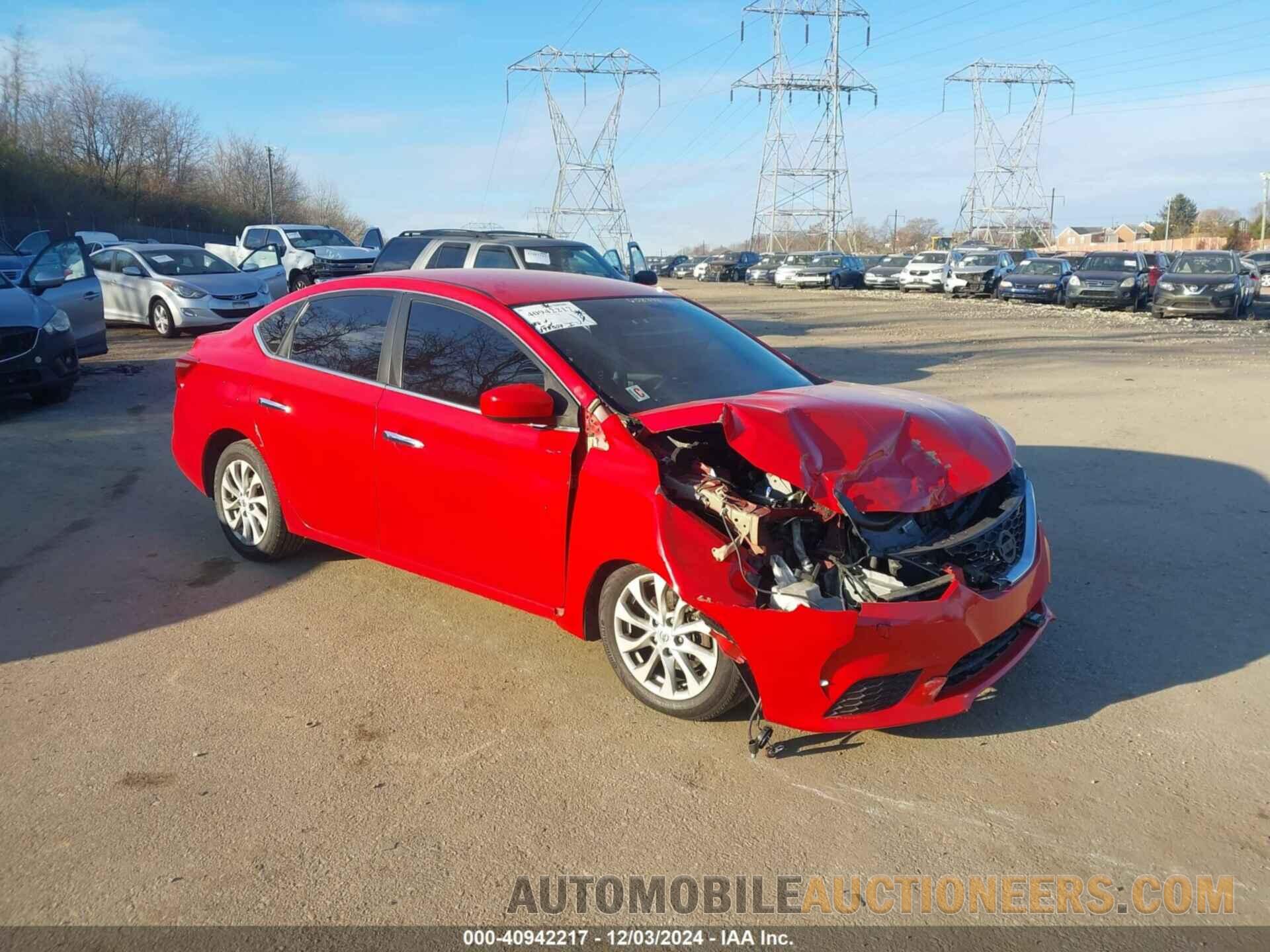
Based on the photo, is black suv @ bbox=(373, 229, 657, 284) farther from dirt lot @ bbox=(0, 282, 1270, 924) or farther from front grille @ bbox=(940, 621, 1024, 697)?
front grille @ bbox=(940, 621, 1024, 697)

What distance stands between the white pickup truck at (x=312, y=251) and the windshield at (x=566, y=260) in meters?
10.4

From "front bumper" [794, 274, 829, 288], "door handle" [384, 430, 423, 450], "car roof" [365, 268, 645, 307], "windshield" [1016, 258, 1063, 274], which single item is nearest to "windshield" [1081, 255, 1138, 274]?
"windshield" [1016, 258, 1063, 274]

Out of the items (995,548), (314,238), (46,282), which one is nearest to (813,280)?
(314,238)

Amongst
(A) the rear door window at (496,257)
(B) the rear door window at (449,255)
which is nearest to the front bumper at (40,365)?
(B) the rear door window at (449,255)

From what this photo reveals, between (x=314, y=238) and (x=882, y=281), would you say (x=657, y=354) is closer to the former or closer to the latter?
(x=314, y=238)

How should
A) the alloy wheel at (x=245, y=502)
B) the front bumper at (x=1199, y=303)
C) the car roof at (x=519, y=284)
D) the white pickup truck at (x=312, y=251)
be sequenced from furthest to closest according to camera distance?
the front bumper at (x=1199, y=303)
the white pickup truck at (x=312, y=251)
the alloy wheel at (x=245, y=502)
the car roof at (x=519, y=284)

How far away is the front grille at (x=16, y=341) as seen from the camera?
10.2 meters

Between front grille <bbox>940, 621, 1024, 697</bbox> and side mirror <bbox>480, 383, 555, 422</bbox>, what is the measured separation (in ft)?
6.16

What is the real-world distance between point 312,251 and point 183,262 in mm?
6003

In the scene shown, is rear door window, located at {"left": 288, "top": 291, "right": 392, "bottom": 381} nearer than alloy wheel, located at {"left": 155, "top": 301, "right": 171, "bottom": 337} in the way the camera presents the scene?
Yes

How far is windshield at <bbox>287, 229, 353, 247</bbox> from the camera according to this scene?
25.2 meters

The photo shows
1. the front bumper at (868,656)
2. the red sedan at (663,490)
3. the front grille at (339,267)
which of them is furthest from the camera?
the front grille at (339,267)

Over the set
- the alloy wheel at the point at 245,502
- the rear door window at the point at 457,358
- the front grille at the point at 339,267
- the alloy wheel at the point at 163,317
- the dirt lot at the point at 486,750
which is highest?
the front grille at the point at 339,267

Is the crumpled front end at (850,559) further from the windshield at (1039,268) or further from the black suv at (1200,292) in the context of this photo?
the windshield at (1039,268)
